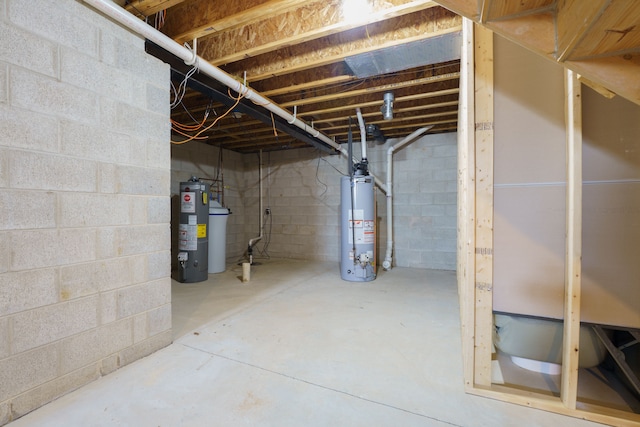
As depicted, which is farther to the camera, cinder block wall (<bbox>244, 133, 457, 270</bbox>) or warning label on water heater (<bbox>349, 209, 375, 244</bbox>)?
cinder block wall (<bbox>244, 133, 457, 270</bbox>)

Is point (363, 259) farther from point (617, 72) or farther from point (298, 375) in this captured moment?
point (617, 72)

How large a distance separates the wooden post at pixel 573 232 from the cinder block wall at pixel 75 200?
2.37 metres

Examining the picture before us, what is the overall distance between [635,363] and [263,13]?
10.1 feet

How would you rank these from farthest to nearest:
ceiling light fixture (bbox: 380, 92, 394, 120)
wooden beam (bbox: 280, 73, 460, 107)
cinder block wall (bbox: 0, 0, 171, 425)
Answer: ceiling light fixture (bbox: 380, 92, 394, 120) → wooden beam (bbox: 280, 73, 460, 107) → cinder block wall (bbox: 0, 0, 171, 425)

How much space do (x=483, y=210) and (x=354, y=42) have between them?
1.66 metres

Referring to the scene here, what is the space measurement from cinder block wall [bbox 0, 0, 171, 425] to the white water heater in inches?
93.2

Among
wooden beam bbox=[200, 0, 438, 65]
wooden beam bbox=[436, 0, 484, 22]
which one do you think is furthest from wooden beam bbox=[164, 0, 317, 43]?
wooden beam bbox=[436, 0, 484, 22]

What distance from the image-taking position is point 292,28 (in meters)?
2.04

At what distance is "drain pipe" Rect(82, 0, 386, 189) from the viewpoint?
155 centimetres

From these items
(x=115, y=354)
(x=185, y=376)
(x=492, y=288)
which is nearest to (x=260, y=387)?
(x=185, y=376)

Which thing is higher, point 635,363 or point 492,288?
point 492,288

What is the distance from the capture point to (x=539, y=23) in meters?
0.97

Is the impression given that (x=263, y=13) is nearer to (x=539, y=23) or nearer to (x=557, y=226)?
(x=539, y=23)

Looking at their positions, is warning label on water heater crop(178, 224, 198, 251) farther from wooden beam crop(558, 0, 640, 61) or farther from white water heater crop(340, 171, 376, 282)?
wooden beam crop(558, 0, 640, 61)
